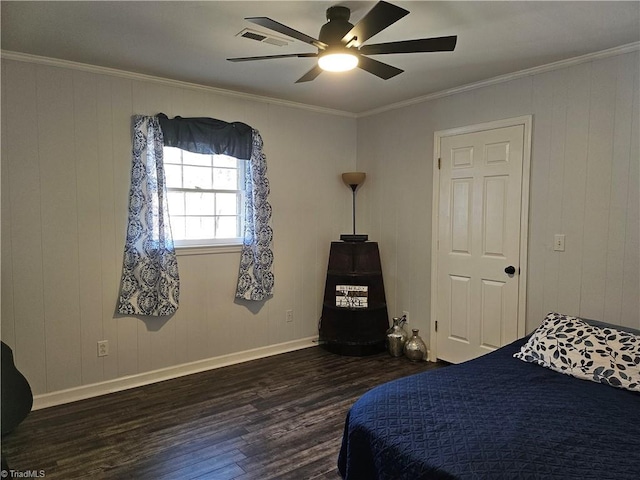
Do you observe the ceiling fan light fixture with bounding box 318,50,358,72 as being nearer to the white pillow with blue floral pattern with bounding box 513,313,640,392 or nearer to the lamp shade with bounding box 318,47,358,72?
the lamp shade with bounding box 318,47,358,72

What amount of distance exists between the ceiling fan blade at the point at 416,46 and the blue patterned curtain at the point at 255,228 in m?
1.92

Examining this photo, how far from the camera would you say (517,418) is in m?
1.84

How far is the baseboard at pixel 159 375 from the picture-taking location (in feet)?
10.2

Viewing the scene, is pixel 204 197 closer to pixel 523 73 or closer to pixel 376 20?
pixel 376 20

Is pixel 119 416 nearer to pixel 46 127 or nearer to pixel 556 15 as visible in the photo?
pixel 46 127

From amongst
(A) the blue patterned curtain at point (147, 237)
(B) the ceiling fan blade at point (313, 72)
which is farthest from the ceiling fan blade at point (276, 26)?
(A) the blue patterned curtain at point (147, 237)

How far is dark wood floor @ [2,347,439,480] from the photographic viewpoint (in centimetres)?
234

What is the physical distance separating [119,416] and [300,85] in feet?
9.50

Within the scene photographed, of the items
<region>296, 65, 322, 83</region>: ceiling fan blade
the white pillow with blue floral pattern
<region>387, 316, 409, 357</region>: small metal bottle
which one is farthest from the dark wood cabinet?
<region>296, 65, 322, 83</region>: ceiling fan blade

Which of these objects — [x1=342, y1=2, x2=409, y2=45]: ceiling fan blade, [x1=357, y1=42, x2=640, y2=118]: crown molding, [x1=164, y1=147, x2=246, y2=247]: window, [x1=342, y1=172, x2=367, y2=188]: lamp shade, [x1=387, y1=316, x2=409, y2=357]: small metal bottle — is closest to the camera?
[x1=342, y1=2, x2=409, y2=45]: ceiling fan blade

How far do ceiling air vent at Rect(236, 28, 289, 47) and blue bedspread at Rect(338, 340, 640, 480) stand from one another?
83.7 inches

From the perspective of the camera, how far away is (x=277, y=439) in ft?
8.65

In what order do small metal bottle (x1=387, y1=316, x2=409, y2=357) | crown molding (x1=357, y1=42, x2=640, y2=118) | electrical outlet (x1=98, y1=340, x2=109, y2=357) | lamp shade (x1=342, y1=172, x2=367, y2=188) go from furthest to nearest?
1. lamp shade (x1=342, y1=172, x2=367, y2=188)
2. small metal bottle (x1=387, y1=316, x2=409, y2=357)
3. electrical outlet (x1=98, y1=340, x2=109, y2=357)
4. crown molding (x1=357, y1=42, x2=640, y2=118)

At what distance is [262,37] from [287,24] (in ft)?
0.70
